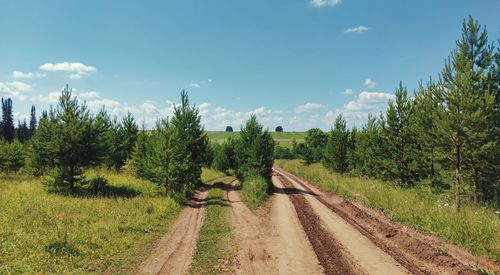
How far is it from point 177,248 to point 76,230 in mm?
5096

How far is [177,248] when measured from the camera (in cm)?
1330

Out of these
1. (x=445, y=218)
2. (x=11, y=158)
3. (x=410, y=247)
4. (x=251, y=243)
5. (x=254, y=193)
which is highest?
(x=11, y=158)

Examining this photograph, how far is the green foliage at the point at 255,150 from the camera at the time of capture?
32.8 metres

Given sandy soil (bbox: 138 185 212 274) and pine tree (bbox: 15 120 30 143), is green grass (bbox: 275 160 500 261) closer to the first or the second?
sandy soil (bbox: 138 185 212 274)

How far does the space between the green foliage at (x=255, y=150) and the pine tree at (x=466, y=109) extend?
16760 millimetres

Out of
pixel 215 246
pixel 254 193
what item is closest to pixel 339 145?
pixel 254 193

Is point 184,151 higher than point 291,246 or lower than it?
higher

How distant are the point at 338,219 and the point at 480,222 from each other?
683 centimetres

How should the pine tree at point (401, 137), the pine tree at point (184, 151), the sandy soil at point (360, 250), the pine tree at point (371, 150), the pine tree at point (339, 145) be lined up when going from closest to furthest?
1. the sandy soil at point (360, 250)
2. the pine tree at point (184, 151)
3. the pine tree at point (401, 137)
4. the pine tree at point (371, 150)
5. the pine tree at point (339, 145)

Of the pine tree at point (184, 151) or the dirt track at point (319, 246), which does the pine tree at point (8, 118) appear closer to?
the pine tree at point (184, 151)

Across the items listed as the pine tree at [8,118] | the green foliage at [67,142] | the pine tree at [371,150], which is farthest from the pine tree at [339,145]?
the pine tree at [8,118]

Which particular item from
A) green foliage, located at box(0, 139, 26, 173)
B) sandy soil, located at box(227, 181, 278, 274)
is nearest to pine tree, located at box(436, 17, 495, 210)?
sandy soil, located at box(227, 181, 278, 274)

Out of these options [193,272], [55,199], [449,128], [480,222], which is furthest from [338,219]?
[55,199]

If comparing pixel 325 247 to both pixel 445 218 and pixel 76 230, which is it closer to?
pixel 445 218
